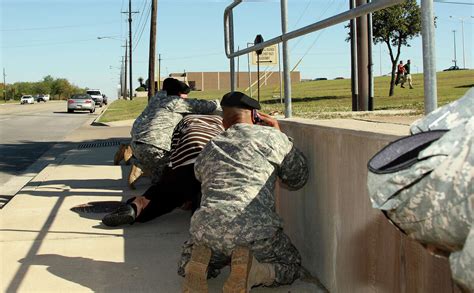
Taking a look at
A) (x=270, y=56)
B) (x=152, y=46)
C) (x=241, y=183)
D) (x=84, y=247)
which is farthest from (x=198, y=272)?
(x=152, y=46)

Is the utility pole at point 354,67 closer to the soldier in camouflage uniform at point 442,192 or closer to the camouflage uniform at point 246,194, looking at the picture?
the camouflage uniform at point 246,194

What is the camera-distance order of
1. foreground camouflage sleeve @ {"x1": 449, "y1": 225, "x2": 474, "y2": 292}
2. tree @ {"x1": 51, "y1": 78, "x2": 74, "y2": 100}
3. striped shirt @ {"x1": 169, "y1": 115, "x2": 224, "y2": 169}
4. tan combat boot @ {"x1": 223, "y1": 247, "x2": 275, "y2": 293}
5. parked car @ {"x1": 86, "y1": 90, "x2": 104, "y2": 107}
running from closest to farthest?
foreground camouflage sleeve @ {"x1": 449, "y1": 225, "x2": 474, "y2": 292}, tan combat boot @ {"x1": 223, "y1": 247, "x2": 275, "y2": 293}, striped shirt @ {"x1": 169, "y1": 115, "x2": 224, "y2": 169}, parked car @ {"x1": 86, "y1": 90, "x2": 104, "y2": 107}, tree @ {"x1": 51, "y1": 78, "x2": 74, "y2": 100}

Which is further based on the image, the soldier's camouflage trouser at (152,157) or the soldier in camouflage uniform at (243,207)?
the soldier's camouflage trouser at (152,157)

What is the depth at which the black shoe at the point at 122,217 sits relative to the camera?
17.9 feet

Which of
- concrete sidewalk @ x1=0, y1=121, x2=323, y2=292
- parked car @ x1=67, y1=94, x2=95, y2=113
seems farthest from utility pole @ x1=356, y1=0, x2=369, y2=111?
parked car @ x1=67, y1=94, x2=95, y2=113

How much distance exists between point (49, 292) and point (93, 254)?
2.87ft

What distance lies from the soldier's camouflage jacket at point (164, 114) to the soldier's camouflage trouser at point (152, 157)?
5cm

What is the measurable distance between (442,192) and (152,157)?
582cm

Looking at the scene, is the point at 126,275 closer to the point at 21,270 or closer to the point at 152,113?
the point at 21,270

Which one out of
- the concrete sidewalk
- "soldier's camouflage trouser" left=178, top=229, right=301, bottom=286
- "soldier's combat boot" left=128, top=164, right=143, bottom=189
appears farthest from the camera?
"soldier's combat boot" left=128, top=164, right=143, bottom=189

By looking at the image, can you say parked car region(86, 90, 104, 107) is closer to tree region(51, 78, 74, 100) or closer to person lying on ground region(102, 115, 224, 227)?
person lying on ground region(102, 115, 224, 227)

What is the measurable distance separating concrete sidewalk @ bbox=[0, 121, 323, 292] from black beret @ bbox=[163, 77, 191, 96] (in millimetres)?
1488

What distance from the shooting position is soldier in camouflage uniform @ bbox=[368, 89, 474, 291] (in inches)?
55.3

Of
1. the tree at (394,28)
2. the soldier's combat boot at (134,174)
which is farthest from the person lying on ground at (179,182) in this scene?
the tree at (394,28)
